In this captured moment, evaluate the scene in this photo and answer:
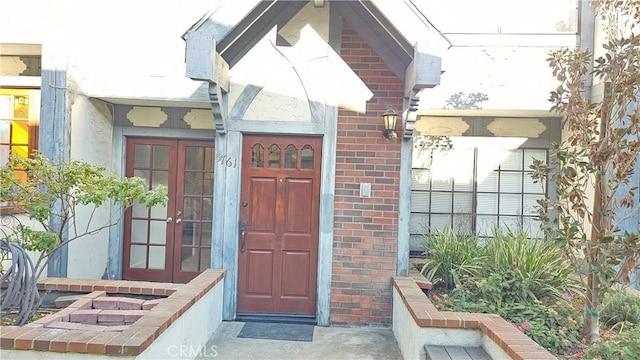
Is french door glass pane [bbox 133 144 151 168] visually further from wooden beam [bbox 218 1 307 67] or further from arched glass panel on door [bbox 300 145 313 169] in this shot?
arched glass panel on door [bbox 300 145 313 169]

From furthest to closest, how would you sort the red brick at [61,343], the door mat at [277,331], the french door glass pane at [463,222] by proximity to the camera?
the french door glass pane at [463,222]
the door mat at [277,331]
the red brick at [61,343]

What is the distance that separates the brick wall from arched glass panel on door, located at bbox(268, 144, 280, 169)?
725mm

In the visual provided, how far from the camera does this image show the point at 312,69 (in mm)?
5254

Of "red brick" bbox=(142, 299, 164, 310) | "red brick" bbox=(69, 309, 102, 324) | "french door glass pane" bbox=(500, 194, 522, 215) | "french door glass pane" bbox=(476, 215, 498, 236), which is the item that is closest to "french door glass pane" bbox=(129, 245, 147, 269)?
"red brick" bbox=(142, 299, 164, 310)

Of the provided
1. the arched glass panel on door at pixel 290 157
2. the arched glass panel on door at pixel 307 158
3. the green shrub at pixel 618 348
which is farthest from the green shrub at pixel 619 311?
the arched glass panel on door at pixel 290 157

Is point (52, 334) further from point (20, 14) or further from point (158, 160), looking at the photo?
point (20, 14)

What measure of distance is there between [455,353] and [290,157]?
2.83 m

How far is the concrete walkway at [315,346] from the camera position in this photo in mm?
4359

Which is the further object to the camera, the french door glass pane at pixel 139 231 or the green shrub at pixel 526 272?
the french door glass pane at pixel 139 231

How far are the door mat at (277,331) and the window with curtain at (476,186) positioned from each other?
2.41 m

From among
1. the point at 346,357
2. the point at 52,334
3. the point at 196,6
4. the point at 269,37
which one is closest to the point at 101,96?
the point at 196,6

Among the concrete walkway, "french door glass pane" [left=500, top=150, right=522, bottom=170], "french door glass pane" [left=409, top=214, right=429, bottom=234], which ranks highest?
"french door glass pane" [left=500, top=150, right=522, bottom=170]

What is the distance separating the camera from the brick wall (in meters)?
5.25

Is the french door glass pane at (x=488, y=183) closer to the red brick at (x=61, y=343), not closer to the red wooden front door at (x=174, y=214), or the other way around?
the red wooden front door at (x=174, y=214)
